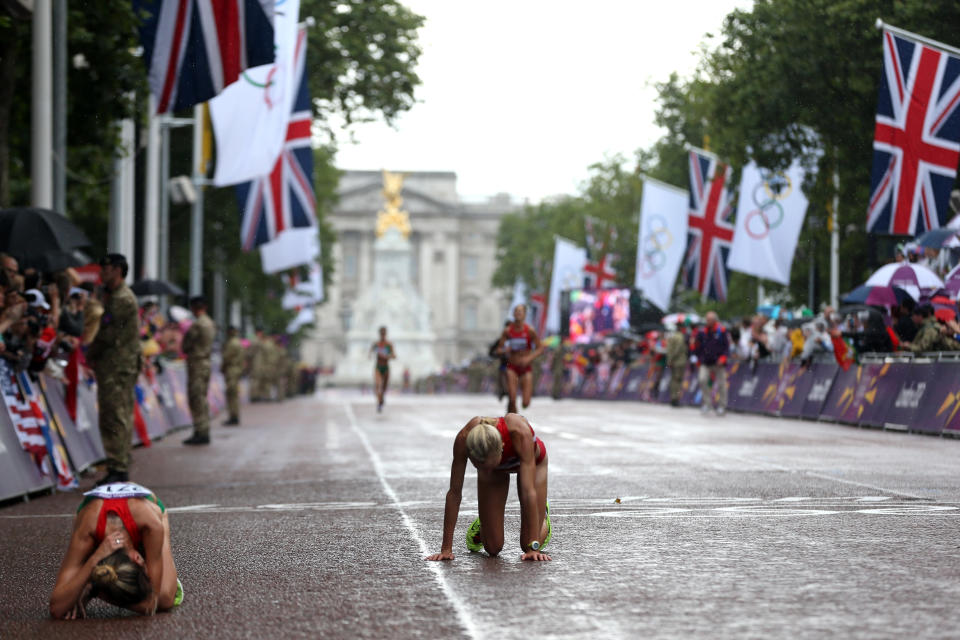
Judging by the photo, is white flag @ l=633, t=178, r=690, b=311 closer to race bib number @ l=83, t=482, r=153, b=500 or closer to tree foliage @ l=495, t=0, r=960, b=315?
tree foliage @ l=495, t=0, r=960, b=315

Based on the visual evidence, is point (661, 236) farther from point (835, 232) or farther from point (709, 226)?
point (835, 232)

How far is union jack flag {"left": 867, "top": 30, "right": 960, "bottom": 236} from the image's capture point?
22516 millimetres

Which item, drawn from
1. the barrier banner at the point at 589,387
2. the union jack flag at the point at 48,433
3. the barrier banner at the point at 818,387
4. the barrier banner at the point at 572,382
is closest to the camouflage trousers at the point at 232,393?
the barrier banner at the point at 818,387

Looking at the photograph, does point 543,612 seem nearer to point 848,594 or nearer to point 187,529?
point 848,594

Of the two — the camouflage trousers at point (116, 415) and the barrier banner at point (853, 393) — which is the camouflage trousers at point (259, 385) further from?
the camouflage trousers at point (116, 415)

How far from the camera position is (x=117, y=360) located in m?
13.9

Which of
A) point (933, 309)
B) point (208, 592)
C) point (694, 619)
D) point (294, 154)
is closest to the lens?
point (694, 619)

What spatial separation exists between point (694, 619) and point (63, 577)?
2564mm

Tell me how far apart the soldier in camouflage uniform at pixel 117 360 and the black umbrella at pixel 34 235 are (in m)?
2.38

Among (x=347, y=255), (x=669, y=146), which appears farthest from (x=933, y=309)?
(x=347, y=255)

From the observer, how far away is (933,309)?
2131 cm

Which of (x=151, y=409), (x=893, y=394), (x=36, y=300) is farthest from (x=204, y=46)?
(x=893, y=394)

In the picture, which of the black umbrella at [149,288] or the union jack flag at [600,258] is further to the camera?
the union jack flag at [600,258]

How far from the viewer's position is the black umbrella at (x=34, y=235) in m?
15.9
